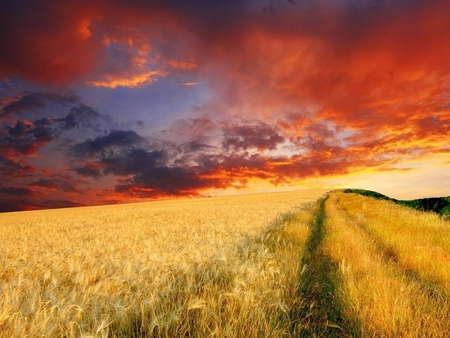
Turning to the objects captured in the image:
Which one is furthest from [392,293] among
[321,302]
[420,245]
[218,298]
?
[420,245]

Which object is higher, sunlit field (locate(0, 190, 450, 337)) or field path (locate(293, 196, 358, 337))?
sunlit field (locate(0, 190, 450, 337))

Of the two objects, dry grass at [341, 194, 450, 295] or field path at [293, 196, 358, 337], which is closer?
field path at [293, 196, 358, 337]

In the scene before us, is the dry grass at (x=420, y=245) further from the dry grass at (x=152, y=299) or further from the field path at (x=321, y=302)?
the dry grass at (x=152, y=299)

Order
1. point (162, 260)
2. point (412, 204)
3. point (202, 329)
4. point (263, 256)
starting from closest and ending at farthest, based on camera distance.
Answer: point (202, 329) → point (162, 260) → point (263, 256) → point (412, 204)

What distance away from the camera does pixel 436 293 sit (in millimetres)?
5656

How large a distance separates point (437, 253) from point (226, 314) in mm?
6869

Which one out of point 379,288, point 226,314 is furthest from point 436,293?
point 226,314

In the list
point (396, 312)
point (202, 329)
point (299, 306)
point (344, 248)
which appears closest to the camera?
point (202, 329)

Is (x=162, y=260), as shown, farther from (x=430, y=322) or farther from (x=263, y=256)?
(x=430, y=322)

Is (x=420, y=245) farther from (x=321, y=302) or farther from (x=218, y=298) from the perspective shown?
(x=218, y=298)

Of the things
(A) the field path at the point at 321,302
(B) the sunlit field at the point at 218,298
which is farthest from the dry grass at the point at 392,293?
(A) the field path at the point at 321,302

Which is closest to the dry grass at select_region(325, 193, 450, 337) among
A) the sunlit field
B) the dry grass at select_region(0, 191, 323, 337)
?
the sunlit field

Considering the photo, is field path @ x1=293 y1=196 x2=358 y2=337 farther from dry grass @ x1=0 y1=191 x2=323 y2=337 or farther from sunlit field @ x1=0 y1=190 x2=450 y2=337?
dry grass @ x1=0 y1=191 x2=323 y2=337

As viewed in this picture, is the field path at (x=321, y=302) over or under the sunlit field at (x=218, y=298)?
under
